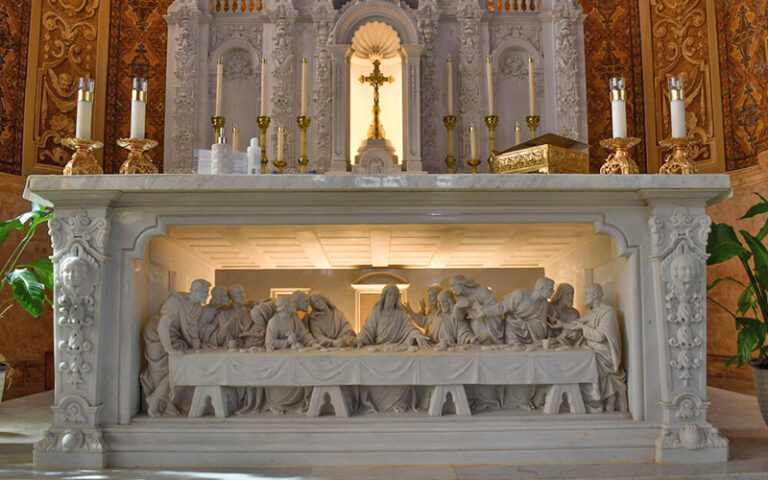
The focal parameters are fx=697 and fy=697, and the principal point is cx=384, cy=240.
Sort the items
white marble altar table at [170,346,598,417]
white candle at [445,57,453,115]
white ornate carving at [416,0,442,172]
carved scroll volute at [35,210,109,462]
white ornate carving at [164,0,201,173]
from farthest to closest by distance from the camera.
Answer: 1. white ornate carving at [416,0,442,172]
2. white ornate carving at [164,0,201,173]
3. white candle at [445,57,453,115]
4. white marble altar table at [170,346,598,417]
5. carved scroll volute at [35,210,109,462]

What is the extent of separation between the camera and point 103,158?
7676 mm

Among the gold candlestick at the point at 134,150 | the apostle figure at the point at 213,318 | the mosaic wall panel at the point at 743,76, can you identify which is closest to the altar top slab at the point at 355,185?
the gold candlestick at the point at 134,150

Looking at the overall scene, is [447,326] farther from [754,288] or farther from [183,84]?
[183,84]

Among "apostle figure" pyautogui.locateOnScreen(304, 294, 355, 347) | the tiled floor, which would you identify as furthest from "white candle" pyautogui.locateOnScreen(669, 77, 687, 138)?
"apostle figure" pyautogui.locateOnScreen(304, 294, 355, 347)

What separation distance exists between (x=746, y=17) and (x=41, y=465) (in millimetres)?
7248

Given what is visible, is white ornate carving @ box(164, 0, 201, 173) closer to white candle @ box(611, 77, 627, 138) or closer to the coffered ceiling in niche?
the coffered ceiling in niche

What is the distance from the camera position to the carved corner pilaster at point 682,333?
3523 millimetres

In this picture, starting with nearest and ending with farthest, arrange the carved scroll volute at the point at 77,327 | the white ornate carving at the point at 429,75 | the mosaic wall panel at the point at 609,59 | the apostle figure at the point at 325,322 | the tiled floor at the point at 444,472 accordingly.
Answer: the tiled floor at the point at 444,472 < the carved scroll volute at the point at 77,327 < the apostle figure at the point at 325,322 < the white ornate carving at the point at 429,75 < the mosaic wall panel at the point at 609,59

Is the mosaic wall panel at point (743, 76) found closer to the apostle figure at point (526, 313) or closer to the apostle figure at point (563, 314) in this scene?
the apostle figure at point (563, 314)

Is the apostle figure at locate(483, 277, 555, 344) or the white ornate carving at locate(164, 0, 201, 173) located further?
the white ornate carving at locate(164, 0, 201, 173)

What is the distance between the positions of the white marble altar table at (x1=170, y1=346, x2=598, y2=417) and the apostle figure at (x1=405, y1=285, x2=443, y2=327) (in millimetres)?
754

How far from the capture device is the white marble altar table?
145 inches

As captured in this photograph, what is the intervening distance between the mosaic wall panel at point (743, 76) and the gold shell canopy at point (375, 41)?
3423mm

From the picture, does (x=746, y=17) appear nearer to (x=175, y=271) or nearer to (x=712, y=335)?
(x=712, y=335)
